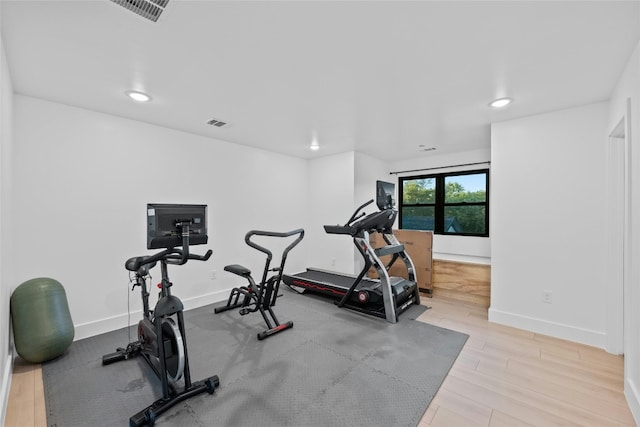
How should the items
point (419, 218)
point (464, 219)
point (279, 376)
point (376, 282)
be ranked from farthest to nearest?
1. point (419, 218)
2. point (464, 219)
3. point (376, 282)
4. point (279, 376)

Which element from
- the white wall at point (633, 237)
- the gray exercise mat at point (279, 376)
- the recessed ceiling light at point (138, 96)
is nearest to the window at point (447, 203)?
the gray exercise mat at point (279, 376)

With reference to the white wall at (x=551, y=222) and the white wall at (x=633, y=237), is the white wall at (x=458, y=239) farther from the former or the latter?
the white wall at (x=633, y=237)

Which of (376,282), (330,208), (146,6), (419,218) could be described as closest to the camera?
(146,6)

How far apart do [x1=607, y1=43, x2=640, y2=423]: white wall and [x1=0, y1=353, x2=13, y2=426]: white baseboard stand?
380 cm

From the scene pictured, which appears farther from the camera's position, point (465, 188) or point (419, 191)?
point (419, 191)

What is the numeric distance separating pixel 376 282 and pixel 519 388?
2059 millimetres

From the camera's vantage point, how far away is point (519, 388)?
200 centimetres

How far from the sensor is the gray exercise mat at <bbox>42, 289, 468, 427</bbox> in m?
1.73

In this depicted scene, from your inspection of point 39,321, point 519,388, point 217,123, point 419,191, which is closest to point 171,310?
point 39,321

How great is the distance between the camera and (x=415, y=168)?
17.4 ft

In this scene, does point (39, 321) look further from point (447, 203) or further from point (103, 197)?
point (447, 203)

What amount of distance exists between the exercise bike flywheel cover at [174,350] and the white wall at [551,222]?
3235 mm

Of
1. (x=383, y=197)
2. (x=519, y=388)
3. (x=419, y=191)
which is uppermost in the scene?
(x=419, y=191)

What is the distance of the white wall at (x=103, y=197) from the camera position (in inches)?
101
